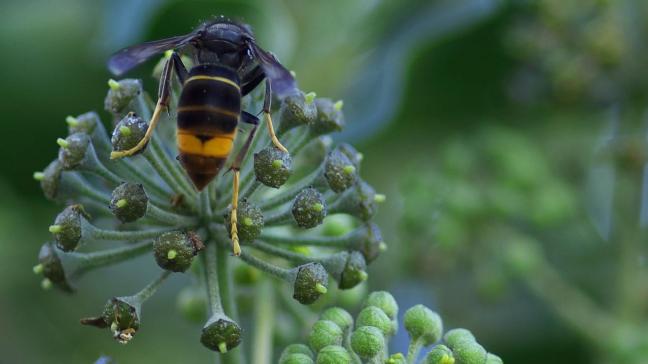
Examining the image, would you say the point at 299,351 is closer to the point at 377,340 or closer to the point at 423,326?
the point at 377,340

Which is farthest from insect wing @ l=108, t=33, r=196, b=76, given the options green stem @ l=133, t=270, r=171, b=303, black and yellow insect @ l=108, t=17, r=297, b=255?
green stem @ l=133, t=270, r=171, b=303

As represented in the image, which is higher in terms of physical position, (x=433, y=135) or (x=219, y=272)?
(x=433, y=135)

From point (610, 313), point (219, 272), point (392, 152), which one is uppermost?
point (392, 152)

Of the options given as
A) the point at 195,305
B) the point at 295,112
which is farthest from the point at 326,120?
the point at 195,305

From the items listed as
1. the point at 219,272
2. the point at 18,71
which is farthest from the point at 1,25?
the point at 219,272

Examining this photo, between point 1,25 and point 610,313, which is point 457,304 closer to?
point 610,313

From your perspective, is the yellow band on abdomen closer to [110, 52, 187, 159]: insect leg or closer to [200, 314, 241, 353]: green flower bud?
[110, 52, 187, 159]: insect leg
